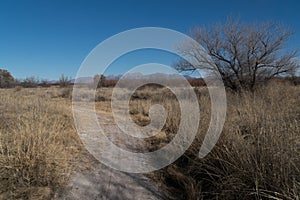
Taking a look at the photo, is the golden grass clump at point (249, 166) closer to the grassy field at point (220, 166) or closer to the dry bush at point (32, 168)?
the grassy field at point (220, 166)

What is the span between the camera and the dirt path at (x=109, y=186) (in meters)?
2.40

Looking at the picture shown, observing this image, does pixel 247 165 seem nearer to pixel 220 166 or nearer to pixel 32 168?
pixel 220 166

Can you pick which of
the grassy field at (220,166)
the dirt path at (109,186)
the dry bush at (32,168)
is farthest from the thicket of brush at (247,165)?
the dry bush at (32,168)

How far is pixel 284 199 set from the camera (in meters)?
1.82

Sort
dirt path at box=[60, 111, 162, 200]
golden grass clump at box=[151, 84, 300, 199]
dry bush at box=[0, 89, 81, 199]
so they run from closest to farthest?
golden grass clump at box=[151, 84, 300, 199] → dry bush at box=[0, 89, 81, 199] → dirt path at box=[60, 111, 162, 200]

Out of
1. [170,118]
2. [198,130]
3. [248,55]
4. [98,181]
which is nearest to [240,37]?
[248,55]

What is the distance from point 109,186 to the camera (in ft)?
8.59

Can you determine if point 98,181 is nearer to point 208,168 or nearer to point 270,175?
point 208,168

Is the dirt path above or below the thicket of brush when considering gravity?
below

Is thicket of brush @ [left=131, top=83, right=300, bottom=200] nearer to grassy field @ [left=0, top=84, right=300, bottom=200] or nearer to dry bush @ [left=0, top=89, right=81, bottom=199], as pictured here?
grassy field @ [left=0, top=84, right=300, bottom=200]

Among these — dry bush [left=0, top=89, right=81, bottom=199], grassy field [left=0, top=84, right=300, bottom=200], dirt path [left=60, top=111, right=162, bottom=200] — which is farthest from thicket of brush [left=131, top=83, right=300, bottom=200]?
dry bush [left=0, top=89, right=81, bottom=199]

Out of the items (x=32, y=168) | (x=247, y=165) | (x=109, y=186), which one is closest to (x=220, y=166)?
(x=247, y=165)

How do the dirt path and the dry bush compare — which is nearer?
the dry bush

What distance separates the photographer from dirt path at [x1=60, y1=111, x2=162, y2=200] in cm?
240
